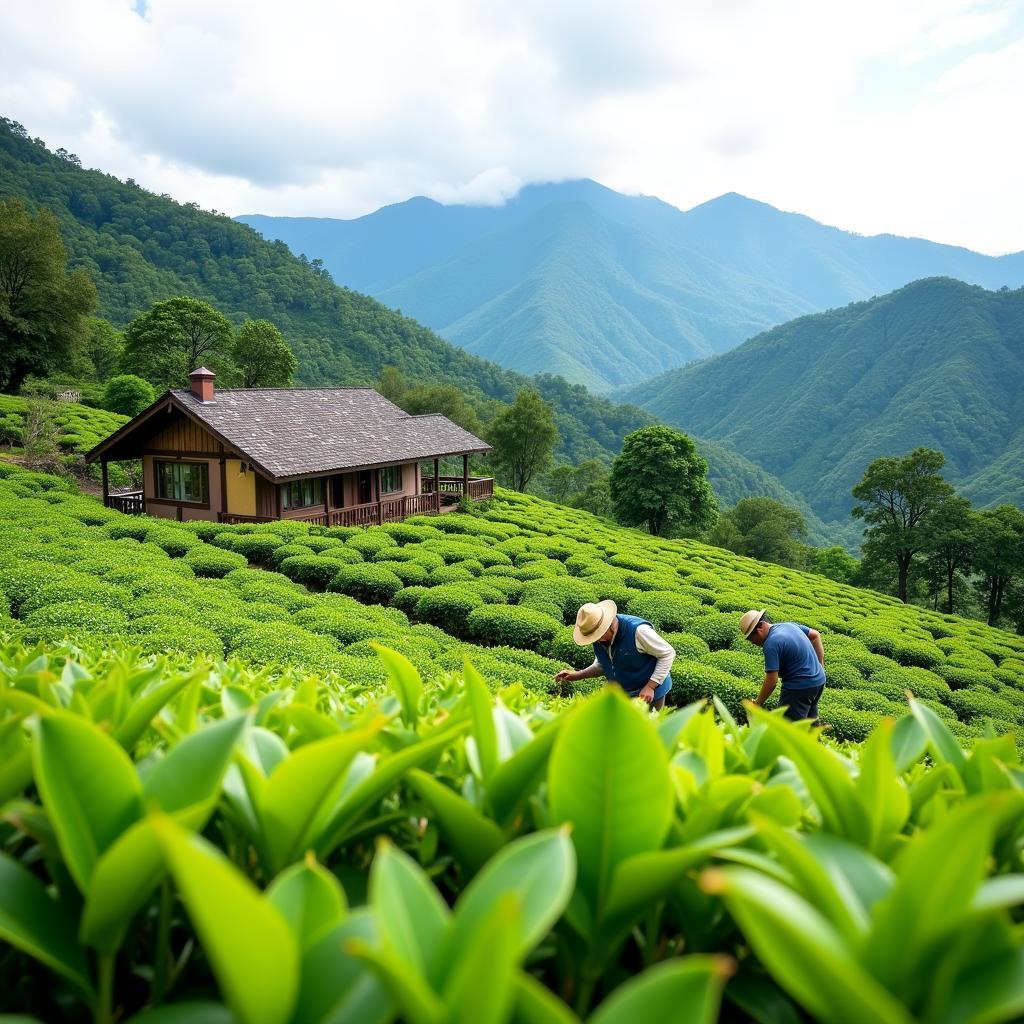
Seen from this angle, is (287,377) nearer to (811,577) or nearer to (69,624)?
(811,577)

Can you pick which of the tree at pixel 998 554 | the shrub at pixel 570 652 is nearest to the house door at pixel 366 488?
the shrub at pixel 570 652

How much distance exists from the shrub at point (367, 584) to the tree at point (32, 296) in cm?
3086

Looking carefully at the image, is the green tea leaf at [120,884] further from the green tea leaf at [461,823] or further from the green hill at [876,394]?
the green hill at [876,394]

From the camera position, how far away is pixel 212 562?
587 inches

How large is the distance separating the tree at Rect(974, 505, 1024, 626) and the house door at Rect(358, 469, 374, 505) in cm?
3020

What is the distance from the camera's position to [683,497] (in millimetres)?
35406

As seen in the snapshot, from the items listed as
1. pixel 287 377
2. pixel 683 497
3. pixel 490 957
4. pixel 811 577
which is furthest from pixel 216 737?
pixel 287 377

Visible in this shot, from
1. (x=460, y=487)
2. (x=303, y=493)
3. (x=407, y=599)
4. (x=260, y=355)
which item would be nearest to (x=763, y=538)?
(x=460, y=487)

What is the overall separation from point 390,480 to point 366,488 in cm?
161

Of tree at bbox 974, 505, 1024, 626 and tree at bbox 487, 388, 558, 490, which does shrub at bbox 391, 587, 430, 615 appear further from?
tree at bbox 974, 505, 1024, 626

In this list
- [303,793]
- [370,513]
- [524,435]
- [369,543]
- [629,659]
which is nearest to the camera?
[303,793]

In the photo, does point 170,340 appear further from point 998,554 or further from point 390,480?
point 998,554

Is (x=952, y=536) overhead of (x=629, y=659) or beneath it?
beneath

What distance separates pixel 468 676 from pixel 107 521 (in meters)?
18.7
